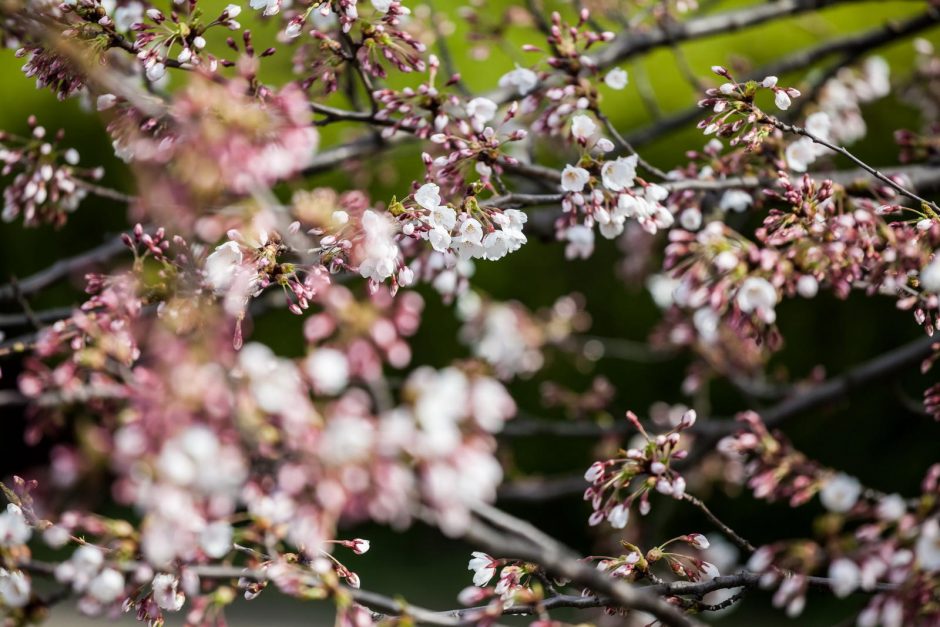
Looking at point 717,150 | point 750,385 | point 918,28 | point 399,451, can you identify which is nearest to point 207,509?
point 399,451

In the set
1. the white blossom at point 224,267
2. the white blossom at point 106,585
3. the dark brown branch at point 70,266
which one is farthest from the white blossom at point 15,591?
the dark brown branch at point 70,266

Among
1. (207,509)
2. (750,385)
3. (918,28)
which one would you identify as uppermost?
(207,509)

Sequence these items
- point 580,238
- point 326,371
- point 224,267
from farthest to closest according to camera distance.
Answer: point 580,238
point 224,267
point 326,371

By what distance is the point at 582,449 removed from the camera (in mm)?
4980

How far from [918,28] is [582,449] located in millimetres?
2986

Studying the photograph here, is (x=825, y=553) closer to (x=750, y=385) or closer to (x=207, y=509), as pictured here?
(x=207, y=509)

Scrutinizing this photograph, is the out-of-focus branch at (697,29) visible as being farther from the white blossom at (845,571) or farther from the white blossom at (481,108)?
the white blossom at (845,571)

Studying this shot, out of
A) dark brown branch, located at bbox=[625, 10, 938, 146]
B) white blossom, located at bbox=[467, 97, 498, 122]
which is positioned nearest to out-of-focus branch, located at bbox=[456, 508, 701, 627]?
white blossom, located at bbox=[467, 97, 498, 122]

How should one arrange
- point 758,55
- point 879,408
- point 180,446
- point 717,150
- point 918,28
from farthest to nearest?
point 758,55
point 879,408
point 918,28
point 717,150
point 180,446

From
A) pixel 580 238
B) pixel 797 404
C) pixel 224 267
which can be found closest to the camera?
pixel 224 267

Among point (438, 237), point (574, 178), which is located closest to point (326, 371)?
point (438, 237)

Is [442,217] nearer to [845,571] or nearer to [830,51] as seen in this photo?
[845,571]

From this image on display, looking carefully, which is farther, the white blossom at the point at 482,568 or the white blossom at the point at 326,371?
the white blossom at the point at 482,568

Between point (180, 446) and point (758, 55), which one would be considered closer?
point (180, 446)
